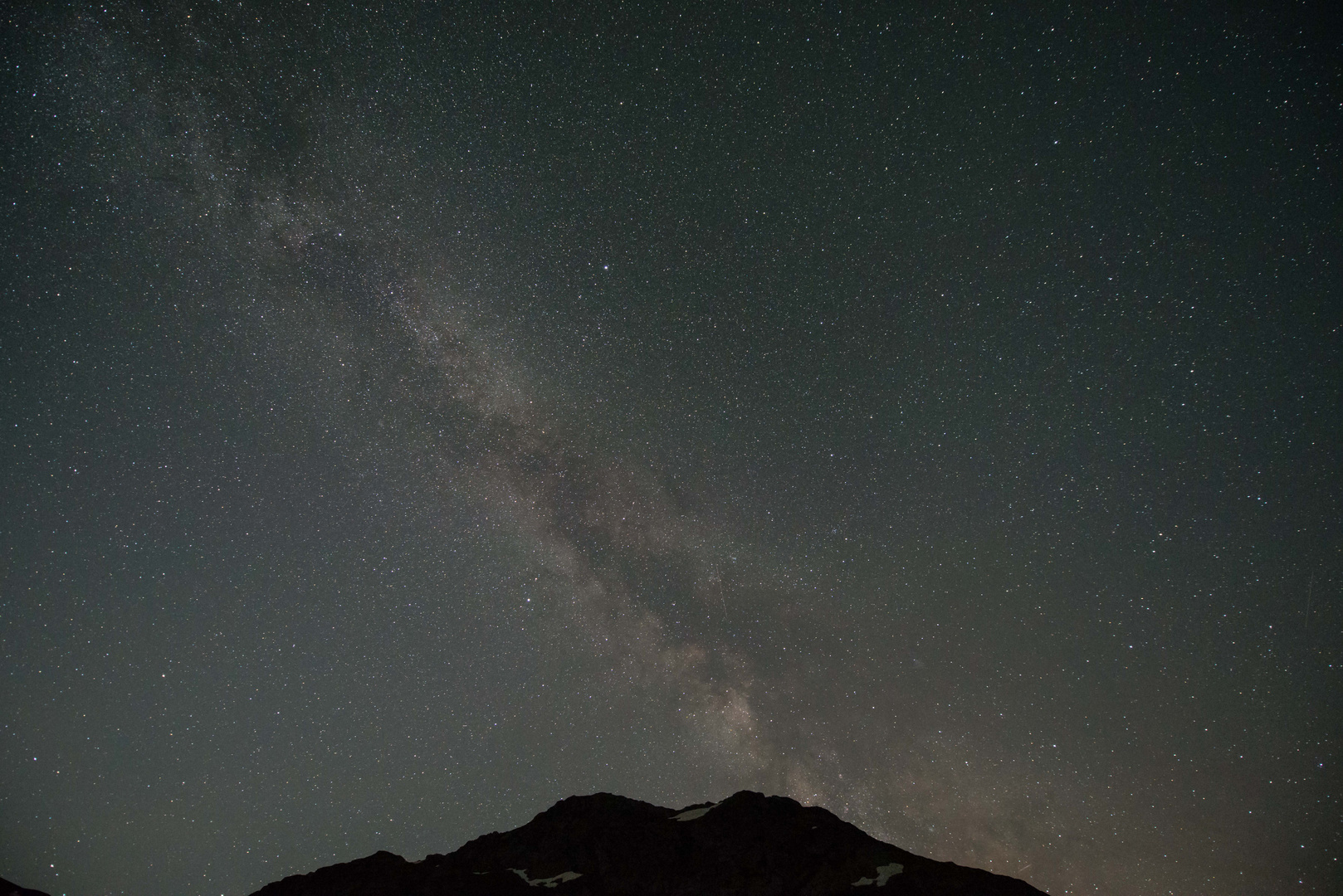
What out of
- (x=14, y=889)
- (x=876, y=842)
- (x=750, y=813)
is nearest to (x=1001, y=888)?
(x=876, y=842)

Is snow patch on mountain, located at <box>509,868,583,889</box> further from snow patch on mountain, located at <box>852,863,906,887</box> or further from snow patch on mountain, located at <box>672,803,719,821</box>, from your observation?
snow patch on mountain, located at <box>852,863,906,887</box>

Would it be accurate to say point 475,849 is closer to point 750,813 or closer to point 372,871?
point 372,871

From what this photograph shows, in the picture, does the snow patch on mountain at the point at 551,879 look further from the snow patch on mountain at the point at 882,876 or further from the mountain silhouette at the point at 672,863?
the snow patch on mountain at the point at 882,876

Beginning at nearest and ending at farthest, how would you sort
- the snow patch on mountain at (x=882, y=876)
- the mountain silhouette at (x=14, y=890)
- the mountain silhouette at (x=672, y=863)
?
1. the snow patch on mountain at (x=882, y=876)
2. the mountain silhouette at (x=672, y=863)
3. the mountain silhouette at (x=14, y=890)

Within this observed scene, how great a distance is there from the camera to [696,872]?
29062mm

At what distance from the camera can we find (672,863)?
2978cm

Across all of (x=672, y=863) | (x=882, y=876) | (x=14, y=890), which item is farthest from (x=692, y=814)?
(x=14, y=890)

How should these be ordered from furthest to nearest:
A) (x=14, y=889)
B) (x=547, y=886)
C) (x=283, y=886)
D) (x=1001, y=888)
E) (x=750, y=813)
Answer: (x=14, y=889)
(x=750, y=813)
(x=283, y=886)
(x=547, y=886)
(x=1001, y=888)

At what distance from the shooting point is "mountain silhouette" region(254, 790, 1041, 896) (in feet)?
90.6

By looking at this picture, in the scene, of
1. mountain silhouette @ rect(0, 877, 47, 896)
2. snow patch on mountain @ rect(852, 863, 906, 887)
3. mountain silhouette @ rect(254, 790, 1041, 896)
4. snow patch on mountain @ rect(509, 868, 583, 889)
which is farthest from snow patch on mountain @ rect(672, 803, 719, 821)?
mountain silhouette @ rect(0, 877, 47, 896)

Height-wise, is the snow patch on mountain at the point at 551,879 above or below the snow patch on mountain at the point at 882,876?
below

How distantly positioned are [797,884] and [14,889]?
46.7 meters

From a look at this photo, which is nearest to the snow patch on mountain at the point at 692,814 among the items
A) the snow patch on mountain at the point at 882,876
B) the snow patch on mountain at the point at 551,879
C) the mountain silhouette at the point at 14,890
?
the snow patch on mountain at the point at 551,879

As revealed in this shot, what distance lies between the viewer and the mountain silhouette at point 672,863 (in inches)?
1087
